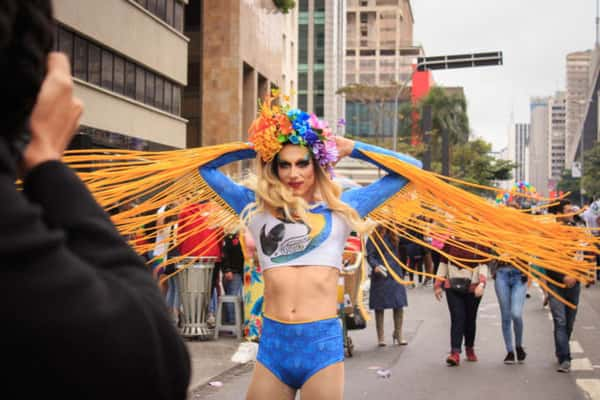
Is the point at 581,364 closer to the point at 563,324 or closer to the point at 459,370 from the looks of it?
the point at 563,324

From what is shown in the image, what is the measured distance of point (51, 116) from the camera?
4.26 feet

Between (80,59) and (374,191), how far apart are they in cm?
1920

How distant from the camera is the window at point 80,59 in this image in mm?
22594

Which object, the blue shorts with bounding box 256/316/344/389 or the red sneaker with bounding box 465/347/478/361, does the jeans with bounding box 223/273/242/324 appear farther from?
the blue shorts with bounding box 256/316/344/389

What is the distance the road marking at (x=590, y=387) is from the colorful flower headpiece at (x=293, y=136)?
4.83m

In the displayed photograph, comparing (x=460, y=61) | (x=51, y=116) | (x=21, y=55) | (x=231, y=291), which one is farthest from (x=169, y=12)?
(x=21, y=55)

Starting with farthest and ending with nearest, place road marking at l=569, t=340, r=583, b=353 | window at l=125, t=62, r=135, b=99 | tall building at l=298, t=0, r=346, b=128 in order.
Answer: tall building at l=298, t=0, r=346, b=128 < window at l=125, t=62, r=135, b=99 < road marking at l=569, t=340, r=583, b=353

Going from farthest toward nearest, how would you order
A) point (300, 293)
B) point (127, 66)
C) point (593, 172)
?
point (593, 172) → point (127, 66) → point (300, 293)

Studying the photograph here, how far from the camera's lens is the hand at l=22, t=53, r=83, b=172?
49.6 inches

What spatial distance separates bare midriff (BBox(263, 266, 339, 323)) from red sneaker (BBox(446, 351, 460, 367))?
20.6 ft

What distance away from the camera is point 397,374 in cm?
998

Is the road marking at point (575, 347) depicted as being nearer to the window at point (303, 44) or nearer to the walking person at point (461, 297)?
the walking person at point (461, 297)

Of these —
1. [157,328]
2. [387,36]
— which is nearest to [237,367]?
[157,328]

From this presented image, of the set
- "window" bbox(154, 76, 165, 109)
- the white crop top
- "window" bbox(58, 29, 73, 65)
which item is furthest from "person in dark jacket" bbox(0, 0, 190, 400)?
"window" bbox(154, 76, 165, 109)
